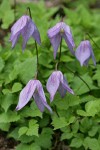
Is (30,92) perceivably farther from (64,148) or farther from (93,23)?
(93,23)

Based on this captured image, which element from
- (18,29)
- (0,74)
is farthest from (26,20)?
(0,74)

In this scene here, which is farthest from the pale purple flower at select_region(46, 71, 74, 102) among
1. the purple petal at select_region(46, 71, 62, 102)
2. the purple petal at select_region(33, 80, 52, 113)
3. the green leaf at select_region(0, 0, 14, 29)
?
the green leaf at select_region(0, 0, 14, 29)

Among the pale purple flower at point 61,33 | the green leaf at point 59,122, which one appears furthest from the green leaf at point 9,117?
the pale purple flower at point 61,33

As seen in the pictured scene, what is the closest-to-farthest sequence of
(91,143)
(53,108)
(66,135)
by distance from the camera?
(91,143) < (66,135) < (53,108)

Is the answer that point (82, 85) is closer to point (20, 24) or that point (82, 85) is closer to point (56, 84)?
point (56, 84)

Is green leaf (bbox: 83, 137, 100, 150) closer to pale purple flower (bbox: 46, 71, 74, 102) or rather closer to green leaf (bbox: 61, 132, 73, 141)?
green leaf (bbox: 61, 132, 73, 141)

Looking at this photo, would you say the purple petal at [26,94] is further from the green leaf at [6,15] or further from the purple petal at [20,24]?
the green leaf at [6,15]

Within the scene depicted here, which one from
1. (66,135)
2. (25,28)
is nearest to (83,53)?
(25,28)

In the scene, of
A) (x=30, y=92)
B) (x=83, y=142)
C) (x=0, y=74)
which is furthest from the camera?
(x=0, y=74)
